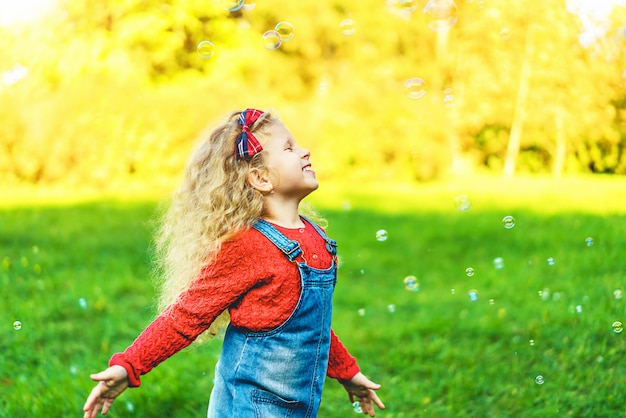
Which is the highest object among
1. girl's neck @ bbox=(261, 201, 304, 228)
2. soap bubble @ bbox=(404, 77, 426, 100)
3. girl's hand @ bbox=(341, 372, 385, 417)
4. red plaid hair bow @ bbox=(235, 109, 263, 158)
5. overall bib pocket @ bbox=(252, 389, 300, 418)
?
red plaid hair bow @ bbox=(235, 109, 263, 158)

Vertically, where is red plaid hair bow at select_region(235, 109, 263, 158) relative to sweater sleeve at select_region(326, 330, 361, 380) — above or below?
above

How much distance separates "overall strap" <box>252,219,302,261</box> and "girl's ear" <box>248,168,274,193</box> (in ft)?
0.30

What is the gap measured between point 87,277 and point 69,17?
10093 mm

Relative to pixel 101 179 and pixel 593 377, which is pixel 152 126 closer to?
pixel 101 179

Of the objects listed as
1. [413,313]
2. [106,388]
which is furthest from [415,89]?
[106,388]

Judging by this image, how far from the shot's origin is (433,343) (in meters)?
3.80

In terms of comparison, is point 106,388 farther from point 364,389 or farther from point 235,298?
point 364,389

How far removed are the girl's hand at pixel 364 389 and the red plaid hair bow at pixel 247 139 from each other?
2.49 ft

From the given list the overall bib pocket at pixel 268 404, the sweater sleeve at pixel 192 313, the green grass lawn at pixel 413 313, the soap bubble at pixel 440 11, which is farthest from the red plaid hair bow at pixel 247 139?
the soap bubble at pixel 440 11

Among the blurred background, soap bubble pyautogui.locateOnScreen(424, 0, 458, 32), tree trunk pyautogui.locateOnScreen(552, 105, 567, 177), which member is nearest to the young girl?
soap bubble pyautogui.locateOnScreen(424, 0, 458, 32)

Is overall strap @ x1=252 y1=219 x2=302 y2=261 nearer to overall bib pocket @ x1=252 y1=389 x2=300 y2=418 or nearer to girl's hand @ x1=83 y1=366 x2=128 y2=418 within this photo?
overall bib pocket @ x1=252 y1=389 x2=300 y2=418

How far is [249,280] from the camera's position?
1.83 metres

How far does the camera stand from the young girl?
1.83m

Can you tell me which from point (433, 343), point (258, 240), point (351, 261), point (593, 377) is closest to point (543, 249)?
point (351, 261)
